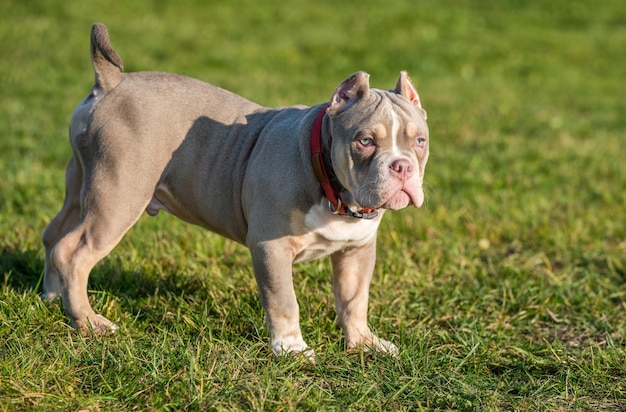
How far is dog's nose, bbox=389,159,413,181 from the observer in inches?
145

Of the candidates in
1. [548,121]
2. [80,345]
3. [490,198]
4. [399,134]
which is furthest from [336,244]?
[548,121]

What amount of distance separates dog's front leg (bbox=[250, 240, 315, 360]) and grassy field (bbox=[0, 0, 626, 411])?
0.13m

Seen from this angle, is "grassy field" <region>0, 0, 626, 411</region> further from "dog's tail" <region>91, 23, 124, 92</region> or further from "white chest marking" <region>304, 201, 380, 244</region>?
"dog's tail" <region>91, 23, 124, 92</region>

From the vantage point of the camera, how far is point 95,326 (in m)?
4.25

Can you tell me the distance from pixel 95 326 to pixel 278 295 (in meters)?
0.92

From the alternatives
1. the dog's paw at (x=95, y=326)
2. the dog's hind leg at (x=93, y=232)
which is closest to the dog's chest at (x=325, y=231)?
the dog's hind leg at (x=93, y=232)

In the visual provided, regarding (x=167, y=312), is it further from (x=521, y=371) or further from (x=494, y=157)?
(x=494, y=157)

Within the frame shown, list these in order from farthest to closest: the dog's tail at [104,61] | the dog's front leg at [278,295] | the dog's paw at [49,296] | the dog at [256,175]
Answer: the dog's paw at [49,296] < the dog's tail at [104,61] < the dog's front leg at [278,295] < the dog at [256,175]

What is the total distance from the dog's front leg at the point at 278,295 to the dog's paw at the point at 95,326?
0.76m

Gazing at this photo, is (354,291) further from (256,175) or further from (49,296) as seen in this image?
(49,296)

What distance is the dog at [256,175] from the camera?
12.6 feet

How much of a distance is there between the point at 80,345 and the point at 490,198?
4149 mm

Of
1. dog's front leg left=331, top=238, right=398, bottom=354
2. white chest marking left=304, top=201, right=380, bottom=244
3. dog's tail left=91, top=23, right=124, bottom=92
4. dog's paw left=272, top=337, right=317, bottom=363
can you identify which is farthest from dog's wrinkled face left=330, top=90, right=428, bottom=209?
dog's tail left=91, top=23, right=124, bottom=92

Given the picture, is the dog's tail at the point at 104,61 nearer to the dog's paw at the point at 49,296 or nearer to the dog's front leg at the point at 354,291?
the dog's paw at the point at 49,296
